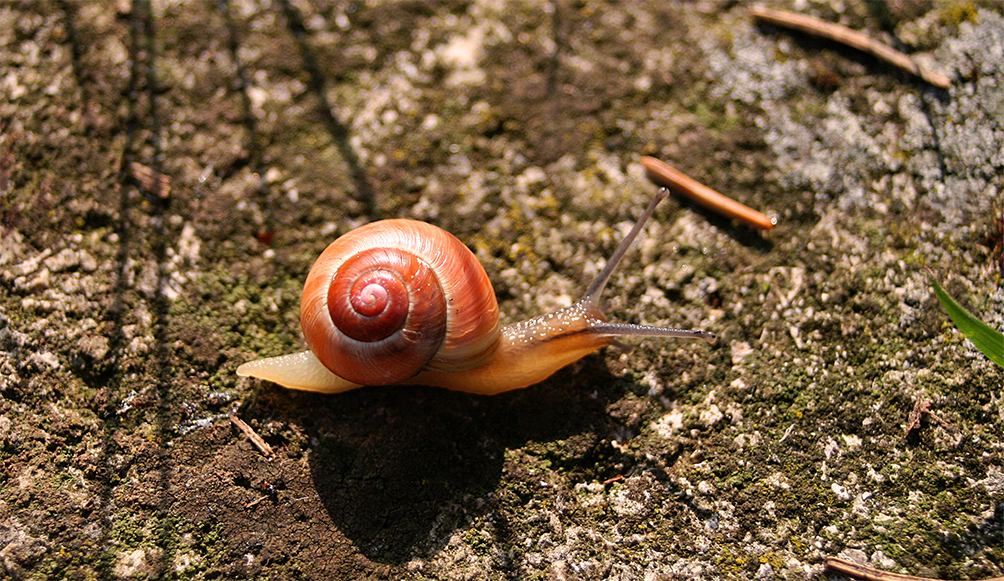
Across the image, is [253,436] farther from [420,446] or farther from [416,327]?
[416,327]

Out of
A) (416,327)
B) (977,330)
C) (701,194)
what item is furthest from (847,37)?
(416,327)

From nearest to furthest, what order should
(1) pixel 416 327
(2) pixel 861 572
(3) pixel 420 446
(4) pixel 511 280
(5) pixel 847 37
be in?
(2) pixel 861 572 → (1) pixel 416 327 → (3) pixel 420 446 → (4) pixel 511 280 → (5) pixel 847 37

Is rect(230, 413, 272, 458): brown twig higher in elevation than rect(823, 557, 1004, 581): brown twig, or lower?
lower

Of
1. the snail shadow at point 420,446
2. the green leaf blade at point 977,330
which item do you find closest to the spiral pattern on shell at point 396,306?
the snail shadow at point 420,446

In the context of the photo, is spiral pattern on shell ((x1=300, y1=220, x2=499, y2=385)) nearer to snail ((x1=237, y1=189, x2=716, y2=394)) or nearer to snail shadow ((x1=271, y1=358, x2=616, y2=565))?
snail ((x1=237, y1=189, x2=716, y2=394))

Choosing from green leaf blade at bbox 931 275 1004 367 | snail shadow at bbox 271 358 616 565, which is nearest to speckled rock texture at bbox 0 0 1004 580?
snail shadow at bbox 271 358 616 565
